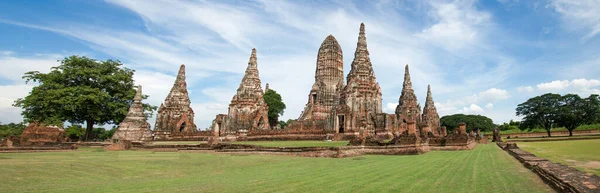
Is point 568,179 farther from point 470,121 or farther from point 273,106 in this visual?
point 470,121

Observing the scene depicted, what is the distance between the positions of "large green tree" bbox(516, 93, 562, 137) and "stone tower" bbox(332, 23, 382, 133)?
30.3 meters

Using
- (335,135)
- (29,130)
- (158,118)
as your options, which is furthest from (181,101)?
(335,135)

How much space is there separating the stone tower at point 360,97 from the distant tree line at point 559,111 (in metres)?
29.8

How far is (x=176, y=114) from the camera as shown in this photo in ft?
136

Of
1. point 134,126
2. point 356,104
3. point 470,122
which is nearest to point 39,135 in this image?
point 134,126

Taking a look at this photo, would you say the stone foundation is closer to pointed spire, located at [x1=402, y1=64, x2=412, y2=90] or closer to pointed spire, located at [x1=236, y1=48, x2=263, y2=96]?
pointed spire, located at [x1=236, y1=48, x2=263, y2=96]

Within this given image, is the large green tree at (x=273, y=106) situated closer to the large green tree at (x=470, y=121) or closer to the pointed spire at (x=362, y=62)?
the pointed spire at (x=362, y=62)

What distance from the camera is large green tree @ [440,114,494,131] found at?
8081 cm

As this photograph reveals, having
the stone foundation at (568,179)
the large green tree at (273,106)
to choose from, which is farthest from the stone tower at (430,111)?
the stone foundation at (568,179)

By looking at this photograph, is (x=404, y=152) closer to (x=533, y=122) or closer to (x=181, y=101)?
(x=181, y=101)

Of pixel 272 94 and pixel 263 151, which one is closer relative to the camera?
pixel 263 151

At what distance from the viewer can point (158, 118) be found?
4112 cm

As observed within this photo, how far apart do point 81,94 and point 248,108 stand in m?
14.9

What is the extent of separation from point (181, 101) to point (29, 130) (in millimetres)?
19946
